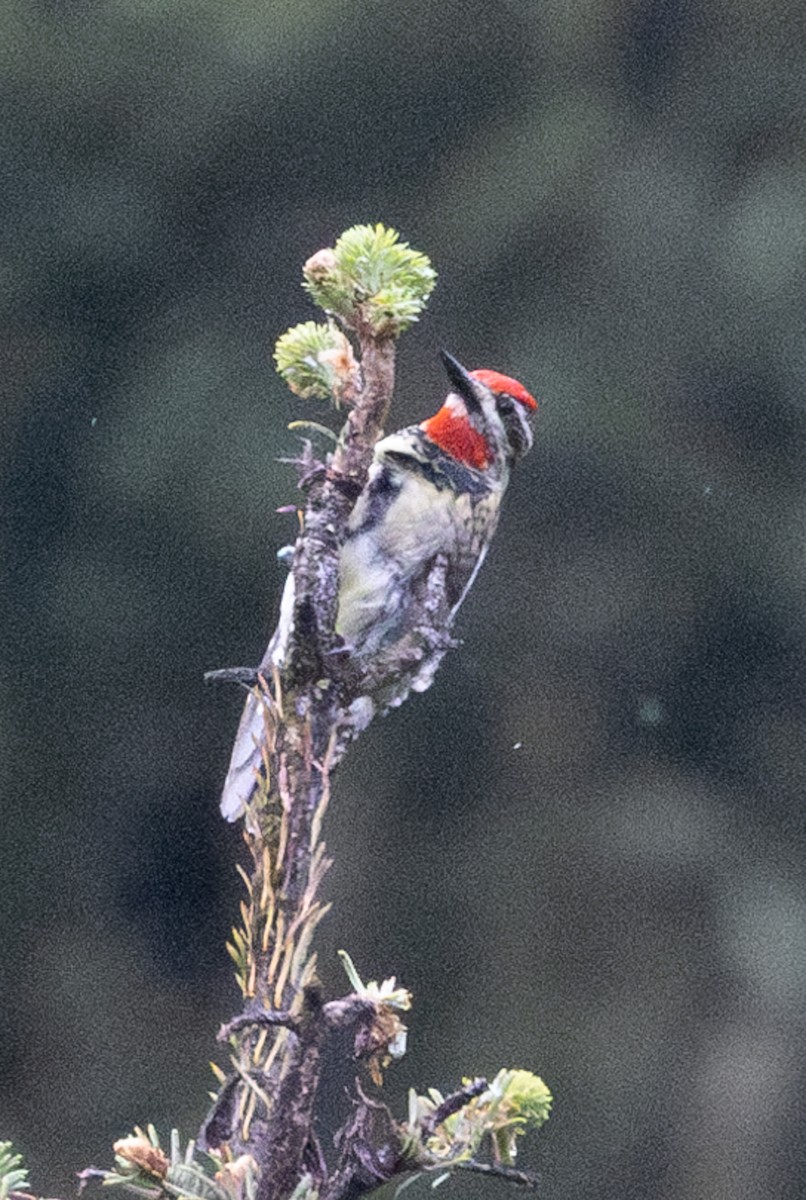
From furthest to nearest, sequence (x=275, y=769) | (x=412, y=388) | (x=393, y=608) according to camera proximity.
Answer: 1. (x=412, y=388)
2. (x=393, y=608)
3. (x=275, y=769)

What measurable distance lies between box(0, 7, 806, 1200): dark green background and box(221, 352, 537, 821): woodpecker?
0.19 metres

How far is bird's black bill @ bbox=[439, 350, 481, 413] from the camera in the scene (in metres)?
0.69

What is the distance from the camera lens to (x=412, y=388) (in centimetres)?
94

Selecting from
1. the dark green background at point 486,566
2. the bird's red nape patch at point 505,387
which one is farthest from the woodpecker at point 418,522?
the dark green background at point 486,566

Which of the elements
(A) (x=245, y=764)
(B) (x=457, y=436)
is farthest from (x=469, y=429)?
(A) (x=245, y=764)

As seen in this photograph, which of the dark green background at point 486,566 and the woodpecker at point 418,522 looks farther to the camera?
the dark green background at point 486,566

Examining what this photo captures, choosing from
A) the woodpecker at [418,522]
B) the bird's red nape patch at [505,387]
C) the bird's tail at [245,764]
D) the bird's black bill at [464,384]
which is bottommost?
the bird's tail at [245,764]

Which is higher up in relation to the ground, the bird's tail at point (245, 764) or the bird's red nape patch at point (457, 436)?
the bird's red nape patch at point (457, 436)

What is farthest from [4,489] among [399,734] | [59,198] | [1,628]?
[399,734]

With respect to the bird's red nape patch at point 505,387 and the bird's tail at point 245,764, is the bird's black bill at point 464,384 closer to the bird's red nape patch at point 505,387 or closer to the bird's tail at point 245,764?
the bird's red nape patch at point 505,387

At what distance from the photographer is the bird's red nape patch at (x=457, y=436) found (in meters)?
0.76

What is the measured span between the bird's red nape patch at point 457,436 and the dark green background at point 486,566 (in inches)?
7.5

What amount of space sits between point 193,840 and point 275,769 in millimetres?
418

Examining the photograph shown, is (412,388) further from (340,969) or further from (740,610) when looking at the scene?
(340,969)
